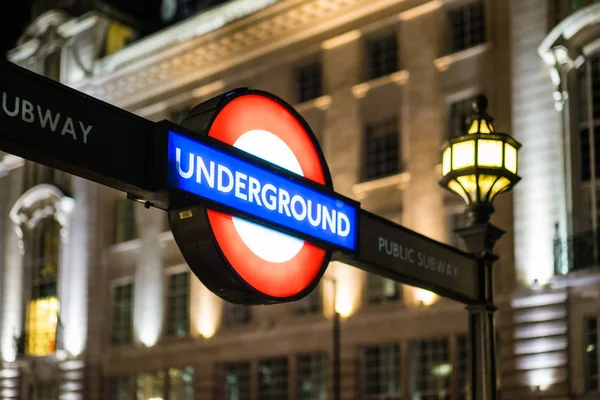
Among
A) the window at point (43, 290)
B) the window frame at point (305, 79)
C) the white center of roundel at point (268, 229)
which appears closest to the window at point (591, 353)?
the window frame at point (305, 79)

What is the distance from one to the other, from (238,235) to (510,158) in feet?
11.7

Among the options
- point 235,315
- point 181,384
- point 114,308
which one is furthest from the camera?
point 114,308

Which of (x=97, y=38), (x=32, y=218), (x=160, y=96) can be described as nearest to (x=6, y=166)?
(x=32, y=218)

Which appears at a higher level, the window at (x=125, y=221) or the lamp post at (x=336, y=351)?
the window at (x=125, y=221)

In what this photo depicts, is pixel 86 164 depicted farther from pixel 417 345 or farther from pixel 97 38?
pixel 97 38

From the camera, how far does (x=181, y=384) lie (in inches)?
1337

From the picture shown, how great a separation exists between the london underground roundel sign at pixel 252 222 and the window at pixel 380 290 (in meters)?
23.5

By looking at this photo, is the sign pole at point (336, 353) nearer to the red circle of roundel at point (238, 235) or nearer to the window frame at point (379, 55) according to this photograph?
the window frame at point (379, 55)

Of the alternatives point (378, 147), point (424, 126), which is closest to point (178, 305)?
point (378, 147)

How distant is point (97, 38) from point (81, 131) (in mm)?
36117

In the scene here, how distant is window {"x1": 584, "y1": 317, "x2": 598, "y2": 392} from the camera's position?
79.3 ft

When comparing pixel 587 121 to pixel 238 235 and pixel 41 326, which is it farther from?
pixel 41 326

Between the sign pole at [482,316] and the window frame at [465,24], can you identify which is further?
the window frame at [465,24]

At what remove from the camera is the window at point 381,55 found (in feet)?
98.8
